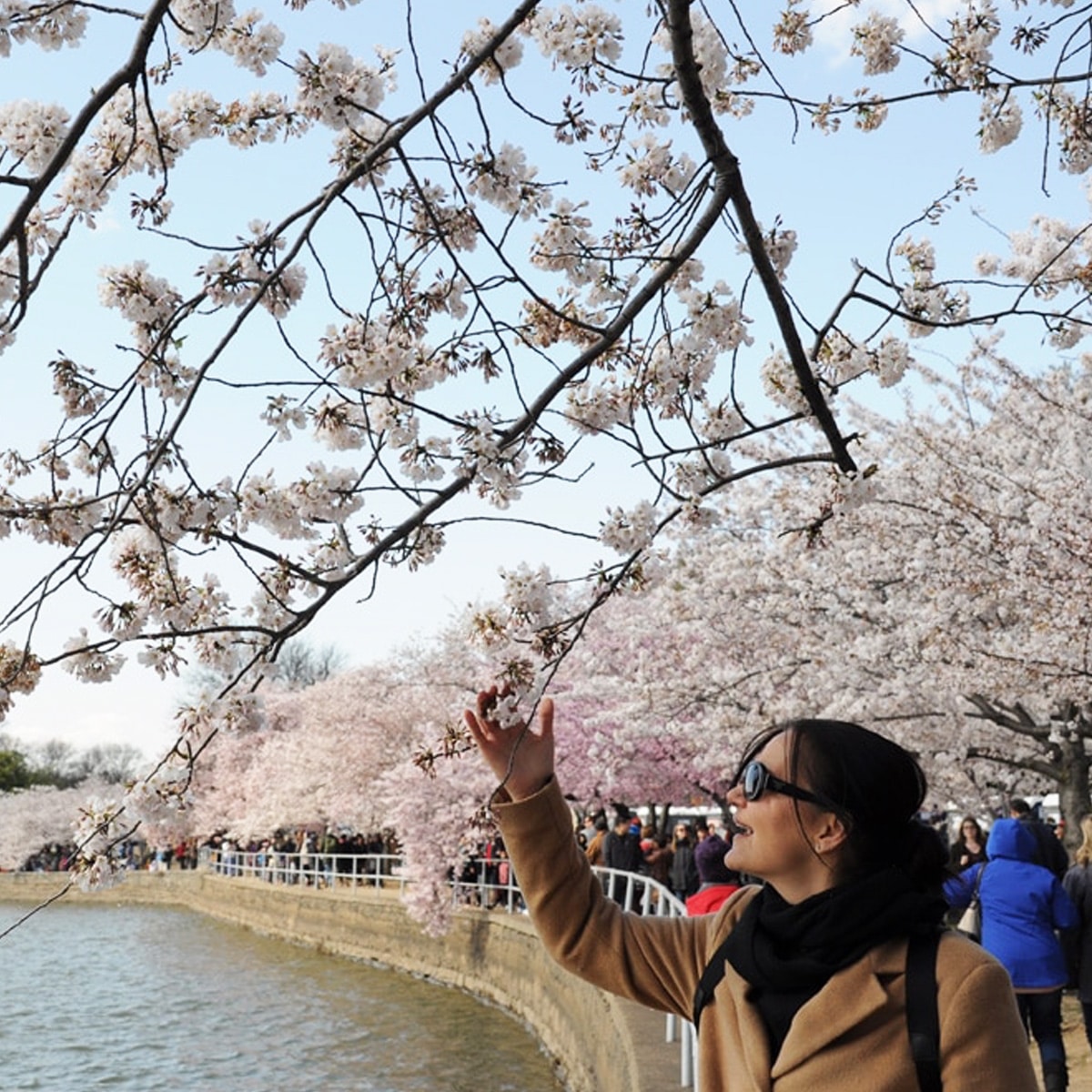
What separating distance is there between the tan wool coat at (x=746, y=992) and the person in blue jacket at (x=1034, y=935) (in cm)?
399

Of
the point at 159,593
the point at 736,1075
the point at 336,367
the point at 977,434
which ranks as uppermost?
the point at 977,434

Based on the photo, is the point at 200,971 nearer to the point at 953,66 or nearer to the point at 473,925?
the point at 473,925

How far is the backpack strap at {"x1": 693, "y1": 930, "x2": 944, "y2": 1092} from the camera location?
1.61m

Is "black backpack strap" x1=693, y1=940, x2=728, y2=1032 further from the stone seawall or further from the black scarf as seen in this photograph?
the stone seawall

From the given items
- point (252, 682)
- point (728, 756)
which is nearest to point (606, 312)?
point (252, 682)

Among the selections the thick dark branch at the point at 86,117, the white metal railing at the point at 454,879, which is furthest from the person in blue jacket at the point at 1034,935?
the thick dark branch at the point at 86,117

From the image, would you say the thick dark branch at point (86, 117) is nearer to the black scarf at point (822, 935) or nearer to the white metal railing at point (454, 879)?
the black scarf at point (822, 935)

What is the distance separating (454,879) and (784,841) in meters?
17.4

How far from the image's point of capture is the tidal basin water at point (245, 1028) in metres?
12.4

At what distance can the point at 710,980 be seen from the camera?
1856mm

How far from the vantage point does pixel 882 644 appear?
11742mm

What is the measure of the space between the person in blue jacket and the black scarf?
13.7 feet

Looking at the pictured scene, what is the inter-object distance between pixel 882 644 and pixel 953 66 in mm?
8193

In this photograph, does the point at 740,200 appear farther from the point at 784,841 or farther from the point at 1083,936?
the point at 1083,936
